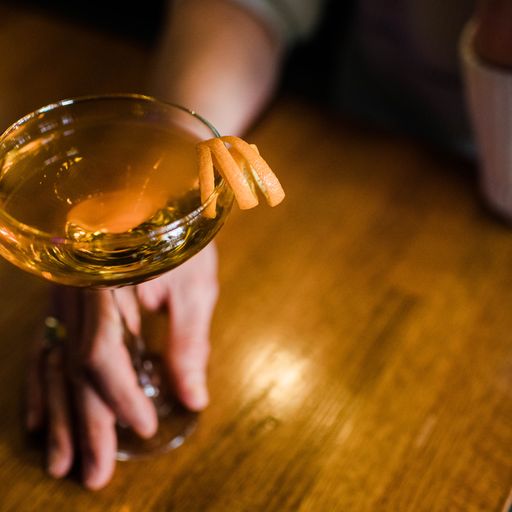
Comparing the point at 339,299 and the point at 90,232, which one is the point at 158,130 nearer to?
the point at 90,232

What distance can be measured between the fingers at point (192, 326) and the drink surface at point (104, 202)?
0.14m

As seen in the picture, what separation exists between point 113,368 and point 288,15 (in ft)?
2.37

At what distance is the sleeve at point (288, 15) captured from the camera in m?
1.01

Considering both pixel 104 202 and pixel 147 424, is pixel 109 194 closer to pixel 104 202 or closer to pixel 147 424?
pixel 104 202

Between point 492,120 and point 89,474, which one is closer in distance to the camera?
point 89,474

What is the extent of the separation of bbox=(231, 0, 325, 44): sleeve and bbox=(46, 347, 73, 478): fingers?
64 centimetres

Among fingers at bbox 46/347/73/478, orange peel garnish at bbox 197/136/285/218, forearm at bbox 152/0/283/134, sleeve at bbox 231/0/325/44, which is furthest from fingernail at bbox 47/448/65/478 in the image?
sleeve at bbox 231/0/325/44

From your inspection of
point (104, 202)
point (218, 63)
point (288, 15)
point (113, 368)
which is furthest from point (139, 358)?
point (288, 15)

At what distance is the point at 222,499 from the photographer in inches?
22.1

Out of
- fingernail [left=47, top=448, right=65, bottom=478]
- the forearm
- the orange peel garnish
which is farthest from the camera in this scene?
the forearm

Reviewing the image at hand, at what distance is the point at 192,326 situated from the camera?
2.12ft

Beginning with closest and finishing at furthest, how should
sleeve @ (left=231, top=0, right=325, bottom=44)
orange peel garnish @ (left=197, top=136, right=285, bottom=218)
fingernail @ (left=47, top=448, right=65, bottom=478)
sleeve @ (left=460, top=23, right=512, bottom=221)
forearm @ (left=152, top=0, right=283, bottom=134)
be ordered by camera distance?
orange peel garnish @ (left=197, top=136, right=285, bottom=218) → fingernail @ (left=47, top=448, right=65, bottom=478) → sleeve @ (left=460, top=23, right=512, bottom=221) → forearm @ (left=152, top=0, right=283, bottom=134) → sleeve @ (left=231, top=0, right=325, bottom=44)

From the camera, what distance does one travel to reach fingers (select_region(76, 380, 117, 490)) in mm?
567

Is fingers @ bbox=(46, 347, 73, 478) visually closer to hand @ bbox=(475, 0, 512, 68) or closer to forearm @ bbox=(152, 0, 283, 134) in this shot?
forearm @ bbox=(152, 0, 283, 134)
